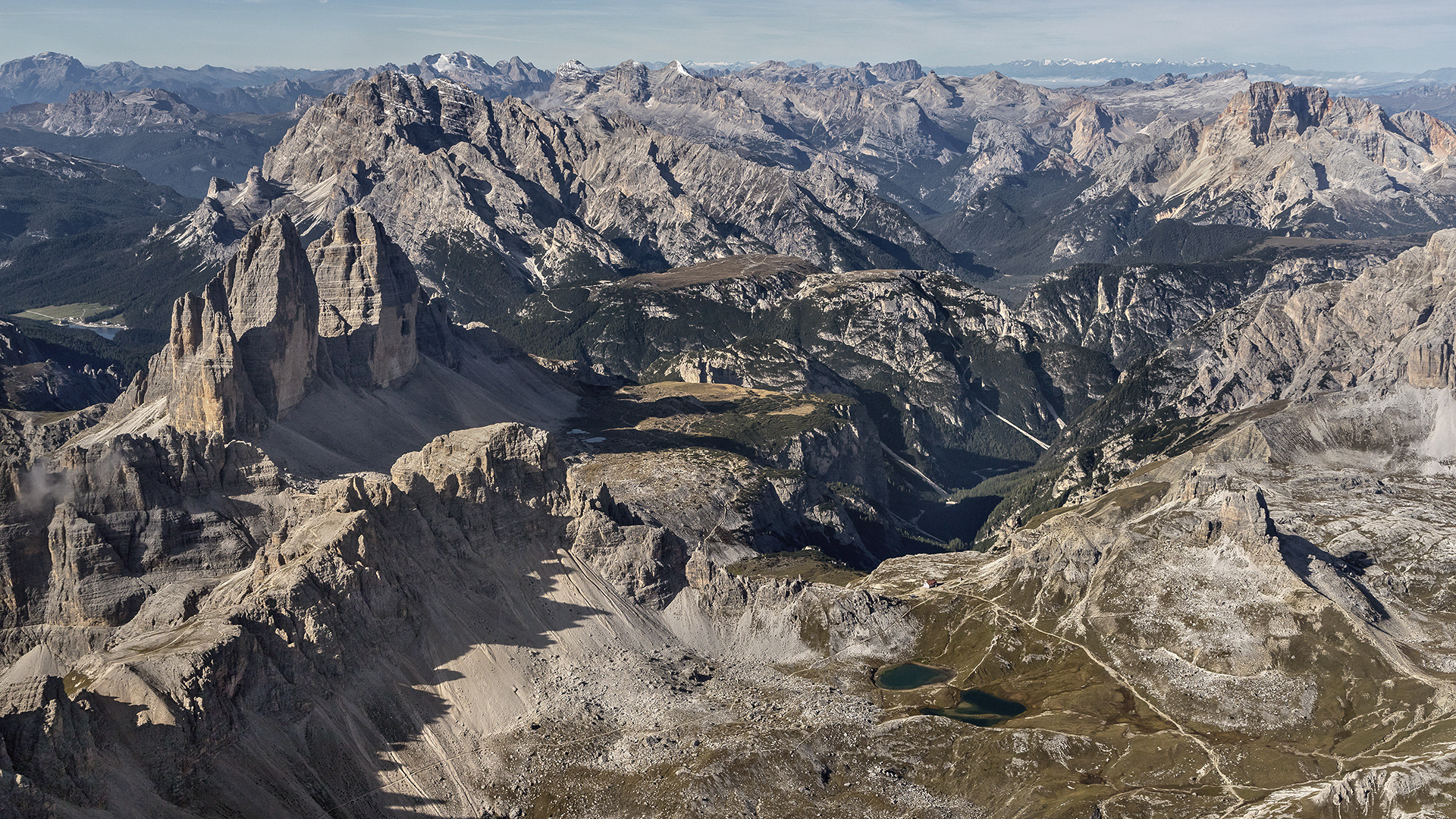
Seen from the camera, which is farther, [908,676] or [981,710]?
[908,676]

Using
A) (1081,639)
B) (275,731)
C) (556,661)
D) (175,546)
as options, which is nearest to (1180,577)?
(1081,639)

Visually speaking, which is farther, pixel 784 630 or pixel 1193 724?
pixel 784 630

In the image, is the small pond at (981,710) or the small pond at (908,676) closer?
the small pond at (981,710)

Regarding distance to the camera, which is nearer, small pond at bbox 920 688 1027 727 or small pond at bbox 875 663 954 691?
small pond at bbox 920 688 1027 727

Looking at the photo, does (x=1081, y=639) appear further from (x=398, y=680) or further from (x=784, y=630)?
(x=398, y=680)
